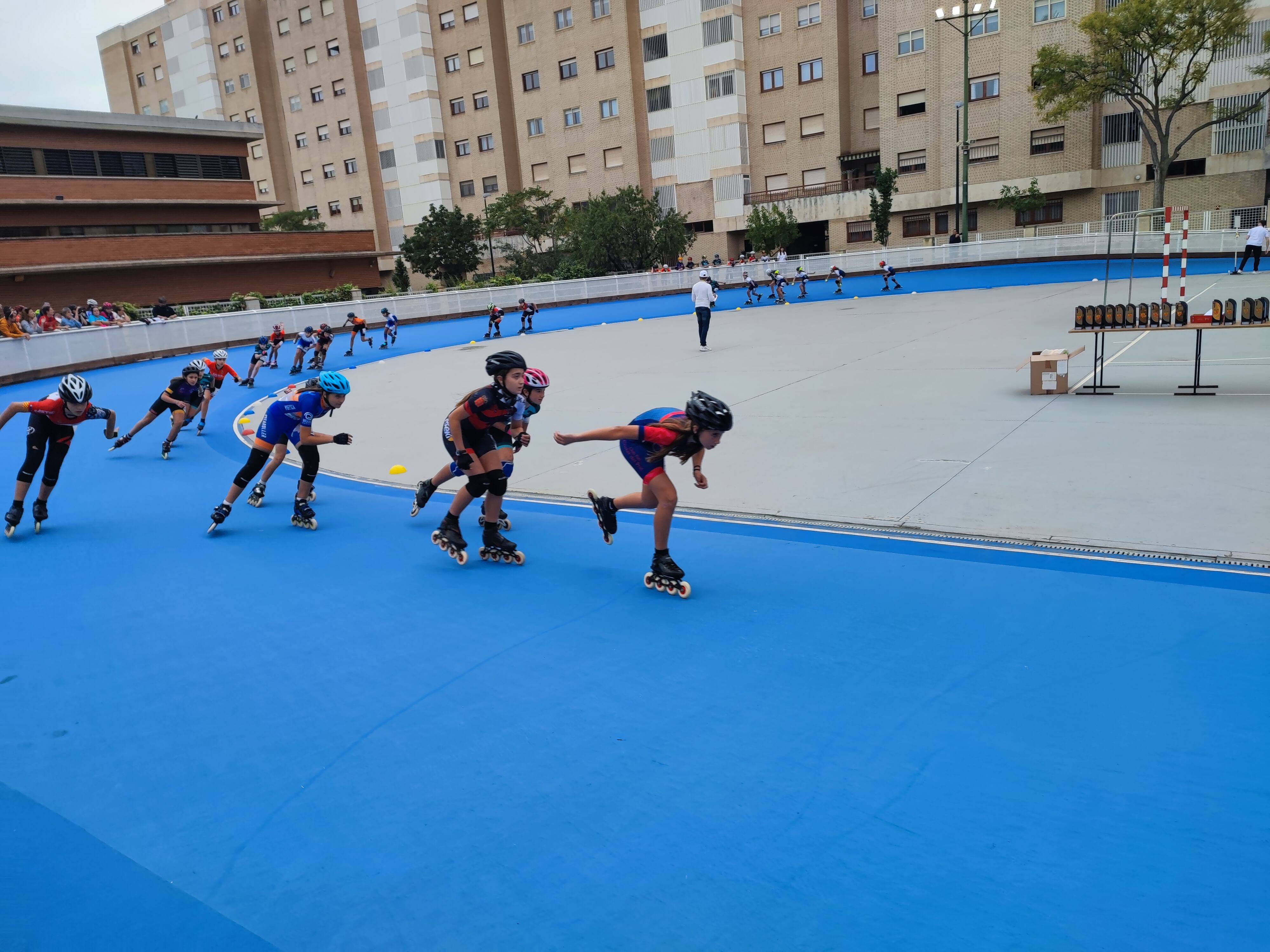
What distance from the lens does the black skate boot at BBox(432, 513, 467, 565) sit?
758 cm

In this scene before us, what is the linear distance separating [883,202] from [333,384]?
46897 mm

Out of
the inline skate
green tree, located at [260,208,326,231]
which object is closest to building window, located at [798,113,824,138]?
green tree, located at [260,208,326,231]

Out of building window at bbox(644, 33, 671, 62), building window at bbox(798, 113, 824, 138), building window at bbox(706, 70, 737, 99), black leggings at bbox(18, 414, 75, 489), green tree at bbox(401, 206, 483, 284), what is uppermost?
building window at bbox(644, 33, 671, 62)

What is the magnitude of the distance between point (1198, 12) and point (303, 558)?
1903 inches

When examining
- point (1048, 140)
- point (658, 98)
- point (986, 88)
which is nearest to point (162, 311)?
point (658, 98)

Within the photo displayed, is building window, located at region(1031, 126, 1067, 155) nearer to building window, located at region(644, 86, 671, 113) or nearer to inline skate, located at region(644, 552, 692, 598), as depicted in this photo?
building window, located at region(644, 86, 671, 113)

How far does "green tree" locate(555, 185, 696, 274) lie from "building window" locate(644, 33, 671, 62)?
575 inches

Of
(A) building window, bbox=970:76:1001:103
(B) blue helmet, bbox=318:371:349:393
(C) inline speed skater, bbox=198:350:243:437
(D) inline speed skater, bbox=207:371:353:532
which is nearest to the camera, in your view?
(B) blue helmet, bbox=318:371:349:393

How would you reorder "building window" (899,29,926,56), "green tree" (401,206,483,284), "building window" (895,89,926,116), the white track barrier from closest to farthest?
1. the white track barrier
2. "building window" (899,29,926,56)
3. "building window" (895,89,926,116)
4. "green tree" (401,206,483,284)

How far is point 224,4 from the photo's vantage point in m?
76.6

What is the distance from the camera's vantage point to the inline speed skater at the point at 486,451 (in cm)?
694

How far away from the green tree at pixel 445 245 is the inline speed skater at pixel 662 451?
5362 centimetres

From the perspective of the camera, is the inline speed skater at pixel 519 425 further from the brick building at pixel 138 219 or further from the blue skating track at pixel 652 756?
the brick building at pixel 138 219

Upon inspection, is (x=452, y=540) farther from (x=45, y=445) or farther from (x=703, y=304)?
(x=703, y=304)
